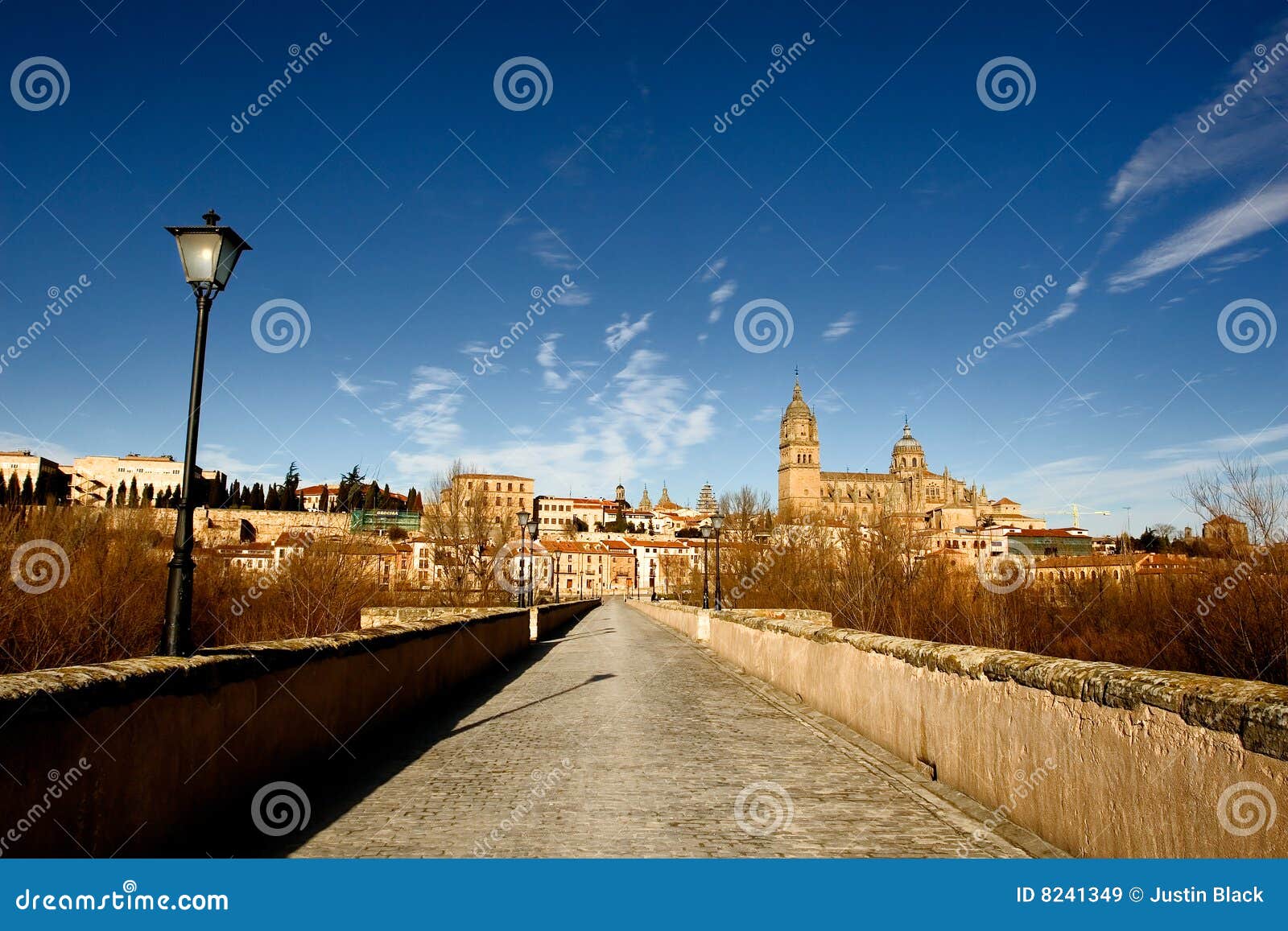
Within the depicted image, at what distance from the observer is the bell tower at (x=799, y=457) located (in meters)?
166

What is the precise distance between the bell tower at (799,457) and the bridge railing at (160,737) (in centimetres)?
15851

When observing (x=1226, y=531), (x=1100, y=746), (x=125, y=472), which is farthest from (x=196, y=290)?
(x=125, y=472)

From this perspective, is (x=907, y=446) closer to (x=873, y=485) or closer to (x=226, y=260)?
(x=873, y=485)

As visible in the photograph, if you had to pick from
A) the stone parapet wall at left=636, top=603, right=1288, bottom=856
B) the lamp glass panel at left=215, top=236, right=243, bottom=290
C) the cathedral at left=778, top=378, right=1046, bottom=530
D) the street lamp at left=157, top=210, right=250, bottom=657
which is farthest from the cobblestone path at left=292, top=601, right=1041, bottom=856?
the cathedral at left=778, top=378, right=1046, bottom=530

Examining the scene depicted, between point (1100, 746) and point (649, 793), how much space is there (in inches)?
131

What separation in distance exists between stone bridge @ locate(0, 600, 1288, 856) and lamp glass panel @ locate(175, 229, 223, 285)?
3.09 meters

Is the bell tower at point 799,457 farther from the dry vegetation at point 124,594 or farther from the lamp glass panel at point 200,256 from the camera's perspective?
the lamp glass panel at point 200,256

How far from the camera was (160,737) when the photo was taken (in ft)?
14.5

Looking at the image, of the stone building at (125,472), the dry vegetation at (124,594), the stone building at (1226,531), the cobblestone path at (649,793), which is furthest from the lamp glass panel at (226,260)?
the stone building at (125,472)

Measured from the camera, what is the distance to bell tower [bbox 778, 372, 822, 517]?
166m

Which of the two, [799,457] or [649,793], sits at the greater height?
[799,457]

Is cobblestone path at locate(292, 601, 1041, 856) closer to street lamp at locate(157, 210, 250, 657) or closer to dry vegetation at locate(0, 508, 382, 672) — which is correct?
street lamp at locate(157, 210, 250, 657)

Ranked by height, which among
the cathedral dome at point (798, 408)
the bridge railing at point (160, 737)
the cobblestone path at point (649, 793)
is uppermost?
the cathedral dome at point (798, 408)

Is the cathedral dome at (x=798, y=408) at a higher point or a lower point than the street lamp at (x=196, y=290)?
higher
